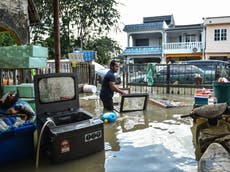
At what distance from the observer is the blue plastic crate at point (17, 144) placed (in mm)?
3317

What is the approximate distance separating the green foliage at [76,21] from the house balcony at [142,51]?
3.35 m

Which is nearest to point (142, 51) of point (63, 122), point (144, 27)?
point (144, 27)

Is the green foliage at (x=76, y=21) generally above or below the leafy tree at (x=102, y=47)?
above

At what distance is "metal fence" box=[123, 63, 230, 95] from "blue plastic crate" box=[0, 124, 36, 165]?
8.06m

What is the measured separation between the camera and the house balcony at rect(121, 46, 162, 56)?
78.5 ft

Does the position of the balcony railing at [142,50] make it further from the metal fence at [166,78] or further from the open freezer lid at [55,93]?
the open freezer lid at [55,93]

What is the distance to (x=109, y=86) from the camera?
19.9ft

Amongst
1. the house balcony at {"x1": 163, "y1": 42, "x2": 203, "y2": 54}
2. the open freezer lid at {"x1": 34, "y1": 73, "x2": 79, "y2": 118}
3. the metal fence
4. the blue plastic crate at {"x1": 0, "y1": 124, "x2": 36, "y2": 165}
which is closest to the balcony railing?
the house balcony at {"x1": 163, "y1": 42, "x2": 203, "y2": 54}

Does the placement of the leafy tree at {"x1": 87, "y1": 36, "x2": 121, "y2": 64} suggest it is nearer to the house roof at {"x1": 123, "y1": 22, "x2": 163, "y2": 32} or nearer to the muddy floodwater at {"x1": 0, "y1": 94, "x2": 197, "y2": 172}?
the house roof at {"x1": 123, "y1": 22, "x2": 163, "y2": 32}

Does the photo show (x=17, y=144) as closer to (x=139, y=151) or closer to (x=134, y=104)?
(x=139, y=151)


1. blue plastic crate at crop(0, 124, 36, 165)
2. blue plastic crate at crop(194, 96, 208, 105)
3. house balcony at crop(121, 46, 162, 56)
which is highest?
house balcony at crop(121, 46, 162, 56)

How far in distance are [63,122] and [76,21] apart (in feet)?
64.0

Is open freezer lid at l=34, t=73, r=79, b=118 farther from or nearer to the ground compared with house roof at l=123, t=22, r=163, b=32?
nearer to the ground

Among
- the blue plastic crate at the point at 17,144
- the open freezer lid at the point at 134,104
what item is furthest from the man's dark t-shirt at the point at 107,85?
the blue plastic crate at the point at 17,144
